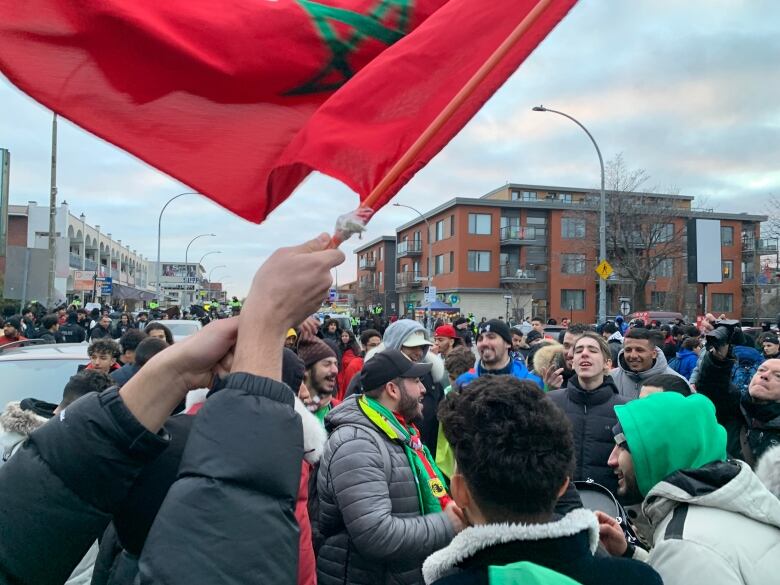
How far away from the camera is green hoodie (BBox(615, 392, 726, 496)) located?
2514 millimetres

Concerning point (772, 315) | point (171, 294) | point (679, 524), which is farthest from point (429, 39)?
point (171, 294)

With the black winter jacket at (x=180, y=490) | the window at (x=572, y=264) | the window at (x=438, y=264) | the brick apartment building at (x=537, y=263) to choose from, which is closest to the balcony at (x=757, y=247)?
the brick apartment building at (x=537, y=263)

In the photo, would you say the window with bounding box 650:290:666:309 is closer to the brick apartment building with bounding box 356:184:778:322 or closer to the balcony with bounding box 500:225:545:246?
the brick apartment building with bounding box 356:184:778:322

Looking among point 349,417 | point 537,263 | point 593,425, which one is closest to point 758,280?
point 537,263

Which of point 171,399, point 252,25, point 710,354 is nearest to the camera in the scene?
point 171,399

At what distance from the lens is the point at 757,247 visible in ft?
179

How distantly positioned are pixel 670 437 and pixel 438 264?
6107cm

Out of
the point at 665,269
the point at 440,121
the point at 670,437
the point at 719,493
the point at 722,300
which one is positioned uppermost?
the point at 665,269

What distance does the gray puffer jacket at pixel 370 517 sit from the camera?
2912mm

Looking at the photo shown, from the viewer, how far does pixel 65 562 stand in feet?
4.67

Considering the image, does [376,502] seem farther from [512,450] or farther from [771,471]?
[771,471]

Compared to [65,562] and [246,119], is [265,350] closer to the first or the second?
[65,562]

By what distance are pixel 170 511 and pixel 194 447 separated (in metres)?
0.12

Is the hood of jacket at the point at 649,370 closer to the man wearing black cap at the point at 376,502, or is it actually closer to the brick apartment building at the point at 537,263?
the man wearing black cap at the point at 376,502
